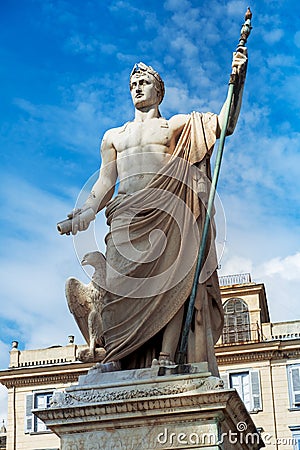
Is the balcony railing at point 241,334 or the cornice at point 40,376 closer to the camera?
the cornice at point 40,376

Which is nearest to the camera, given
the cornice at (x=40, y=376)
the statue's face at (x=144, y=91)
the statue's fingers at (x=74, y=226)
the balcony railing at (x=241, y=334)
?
the statue's fingers at (x=74, y=226)

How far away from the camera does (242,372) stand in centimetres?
4325

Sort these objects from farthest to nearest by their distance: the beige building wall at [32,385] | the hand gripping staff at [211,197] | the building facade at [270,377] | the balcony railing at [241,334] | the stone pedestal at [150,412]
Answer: the beige building wall at [32,385] < the balcony railing at [241,334] < the building facade at [270,377] < the hand gripping staff at [211,197] < the stone pedestal at [150,412]

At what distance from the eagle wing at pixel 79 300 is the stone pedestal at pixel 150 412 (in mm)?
931

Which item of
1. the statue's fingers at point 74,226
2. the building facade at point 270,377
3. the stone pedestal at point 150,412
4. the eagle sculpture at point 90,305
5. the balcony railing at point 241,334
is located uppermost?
the balcony railing at point 241,334

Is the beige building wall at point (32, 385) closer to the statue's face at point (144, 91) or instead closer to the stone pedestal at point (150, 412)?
the statue's face at point (144, 91)

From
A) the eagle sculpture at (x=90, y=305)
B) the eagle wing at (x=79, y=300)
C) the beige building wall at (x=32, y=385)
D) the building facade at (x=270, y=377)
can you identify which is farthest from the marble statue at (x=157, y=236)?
the beige building wall at (x=32, y=385)

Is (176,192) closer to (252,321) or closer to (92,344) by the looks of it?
(92,344)

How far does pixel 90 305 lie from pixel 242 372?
33365mm

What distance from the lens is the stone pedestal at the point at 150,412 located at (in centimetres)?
927

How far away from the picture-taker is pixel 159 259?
1038cm

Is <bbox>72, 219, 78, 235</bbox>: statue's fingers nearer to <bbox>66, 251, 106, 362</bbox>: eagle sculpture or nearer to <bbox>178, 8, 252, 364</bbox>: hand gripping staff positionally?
<bbox>66, 251, 106, 362</bbox>: eagle sculpture

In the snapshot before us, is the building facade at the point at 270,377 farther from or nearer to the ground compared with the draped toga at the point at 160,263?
farther from the ground

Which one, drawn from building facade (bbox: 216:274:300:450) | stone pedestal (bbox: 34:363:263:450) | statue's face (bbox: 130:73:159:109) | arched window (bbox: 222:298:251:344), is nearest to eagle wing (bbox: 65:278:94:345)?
stone pedestal (bbox: 34:363:263:450)
